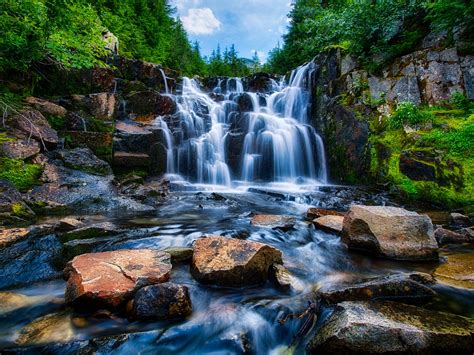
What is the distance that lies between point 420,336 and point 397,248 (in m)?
2.27

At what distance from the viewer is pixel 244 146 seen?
13039mm

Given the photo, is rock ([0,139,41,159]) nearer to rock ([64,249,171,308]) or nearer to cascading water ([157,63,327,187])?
cascading water ([157,63,327,187])

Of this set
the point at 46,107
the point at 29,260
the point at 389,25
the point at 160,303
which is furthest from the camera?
the point at 389,25

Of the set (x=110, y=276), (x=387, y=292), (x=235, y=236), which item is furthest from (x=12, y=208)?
(x=387, y=292)

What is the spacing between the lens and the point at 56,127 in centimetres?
915

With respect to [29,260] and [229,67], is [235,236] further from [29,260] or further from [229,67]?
[229,67]

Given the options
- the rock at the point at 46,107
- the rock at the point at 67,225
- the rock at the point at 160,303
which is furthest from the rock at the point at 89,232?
the rock at the point at 46,107

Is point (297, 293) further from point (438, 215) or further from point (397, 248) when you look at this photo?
point (438, 215)

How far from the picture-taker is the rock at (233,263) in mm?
3277

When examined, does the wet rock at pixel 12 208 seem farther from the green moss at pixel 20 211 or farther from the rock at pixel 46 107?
the rock at pixel 46 107

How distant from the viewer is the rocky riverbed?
91.7 inches

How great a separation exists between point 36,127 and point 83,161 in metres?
1.48

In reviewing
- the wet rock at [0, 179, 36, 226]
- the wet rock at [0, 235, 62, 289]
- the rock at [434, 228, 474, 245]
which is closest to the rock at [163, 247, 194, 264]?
the wet rock at [0, 235, 62, 289]

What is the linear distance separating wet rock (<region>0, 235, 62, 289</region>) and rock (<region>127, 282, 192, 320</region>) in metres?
1.62
